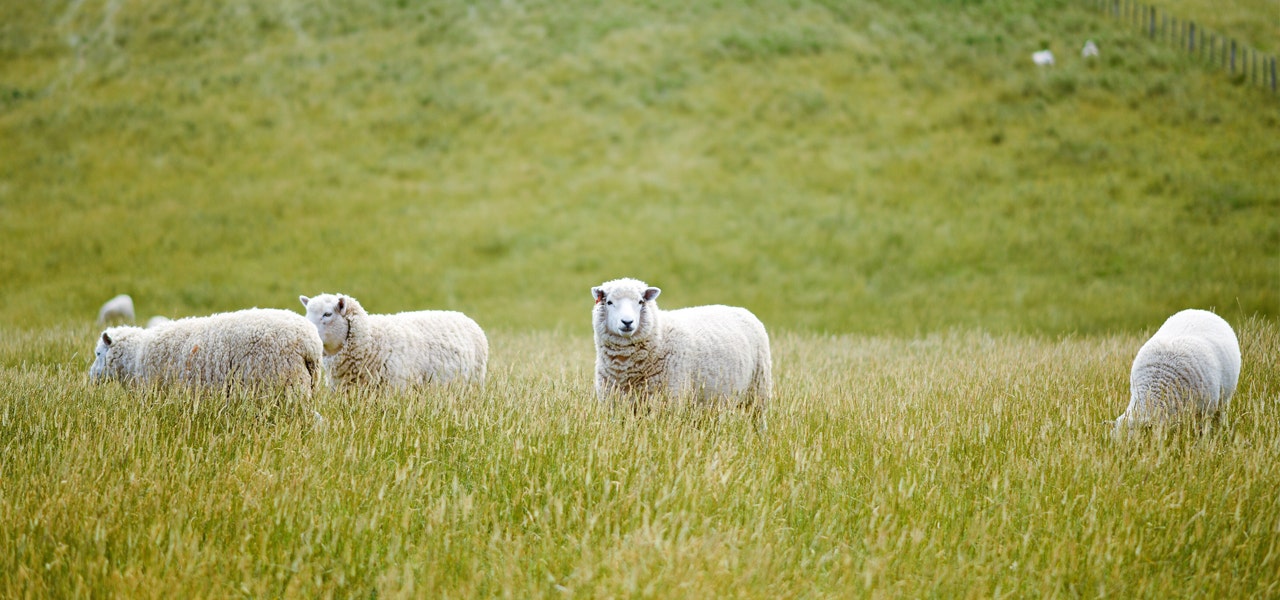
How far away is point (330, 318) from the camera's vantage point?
6.32 m

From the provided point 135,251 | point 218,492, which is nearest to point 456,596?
point 218,492

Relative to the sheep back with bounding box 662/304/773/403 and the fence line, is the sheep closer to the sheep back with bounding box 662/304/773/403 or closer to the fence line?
the sheep back with bounding box 662/304/773/403

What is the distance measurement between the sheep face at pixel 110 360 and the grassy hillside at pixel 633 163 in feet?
24.2

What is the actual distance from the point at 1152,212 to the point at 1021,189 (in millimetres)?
2885

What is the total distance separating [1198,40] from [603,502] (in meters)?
33.4

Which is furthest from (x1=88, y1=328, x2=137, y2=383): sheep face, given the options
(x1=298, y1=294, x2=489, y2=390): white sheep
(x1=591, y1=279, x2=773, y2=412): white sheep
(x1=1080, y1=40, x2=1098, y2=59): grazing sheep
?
(x1=1080, y1=40, x2=1098, y2=59): grazing sheep

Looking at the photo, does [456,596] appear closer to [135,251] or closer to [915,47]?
[135,251]

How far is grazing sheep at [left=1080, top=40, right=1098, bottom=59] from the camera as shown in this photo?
89.5ft

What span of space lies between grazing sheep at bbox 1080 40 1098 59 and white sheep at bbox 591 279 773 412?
26566 mm

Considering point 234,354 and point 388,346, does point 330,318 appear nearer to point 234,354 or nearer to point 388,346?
point 388,346

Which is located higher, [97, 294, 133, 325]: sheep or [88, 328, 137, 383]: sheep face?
[88, 328, 137, 383]: sheep face

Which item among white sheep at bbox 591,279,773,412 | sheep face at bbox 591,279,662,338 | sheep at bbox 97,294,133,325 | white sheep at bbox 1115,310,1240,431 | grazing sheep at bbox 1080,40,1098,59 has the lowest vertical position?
sheep at bbox 97,294,133,325

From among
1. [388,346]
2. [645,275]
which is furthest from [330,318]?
[645,275]

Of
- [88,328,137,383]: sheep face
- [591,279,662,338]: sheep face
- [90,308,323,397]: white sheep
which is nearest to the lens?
[591,279,662,338]: sheep face
